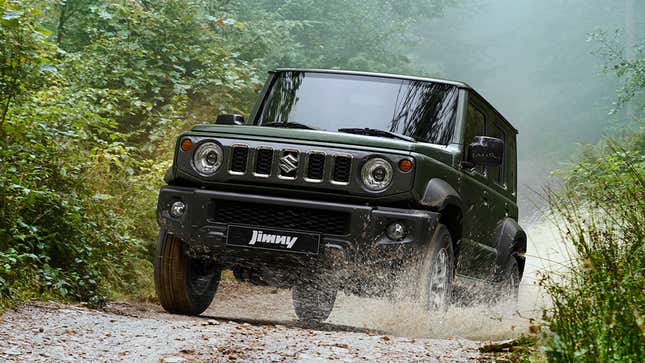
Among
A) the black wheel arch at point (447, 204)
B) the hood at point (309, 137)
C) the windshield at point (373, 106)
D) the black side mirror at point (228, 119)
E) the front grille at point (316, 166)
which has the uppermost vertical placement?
the windshield at point (373, 106)

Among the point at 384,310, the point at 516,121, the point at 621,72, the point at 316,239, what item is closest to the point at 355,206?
the point at 316,239

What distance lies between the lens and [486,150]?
7.38m

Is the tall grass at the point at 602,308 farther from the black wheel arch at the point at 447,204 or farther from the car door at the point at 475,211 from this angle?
the car door at the point at 475,211

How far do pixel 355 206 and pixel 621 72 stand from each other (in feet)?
45.4

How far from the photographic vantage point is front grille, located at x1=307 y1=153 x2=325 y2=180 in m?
6.52

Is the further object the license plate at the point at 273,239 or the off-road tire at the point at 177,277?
the off-road tire at the point at 177,277

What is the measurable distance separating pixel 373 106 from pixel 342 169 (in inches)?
44.9

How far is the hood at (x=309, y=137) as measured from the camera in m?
6.51

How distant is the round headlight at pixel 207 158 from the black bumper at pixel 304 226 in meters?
0.17

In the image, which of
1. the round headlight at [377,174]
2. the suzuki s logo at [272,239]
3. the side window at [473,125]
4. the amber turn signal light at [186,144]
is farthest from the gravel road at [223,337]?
the side window at [473,125]

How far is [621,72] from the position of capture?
61.9 ft

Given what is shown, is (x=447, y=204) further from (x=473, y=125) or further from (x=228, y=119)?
(x=228, y=119)

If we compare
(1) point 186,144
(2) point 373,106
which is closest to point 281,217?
(1) point 186,144

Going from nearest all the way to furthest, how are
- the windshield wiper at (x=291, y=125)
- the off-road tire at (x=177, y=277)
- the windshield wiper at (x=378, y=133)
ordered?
the off-road tire at (x=177, y=277) < the windshield wiper at (x=378, y=133) < the windshield wiper at (x=291, y=125)
